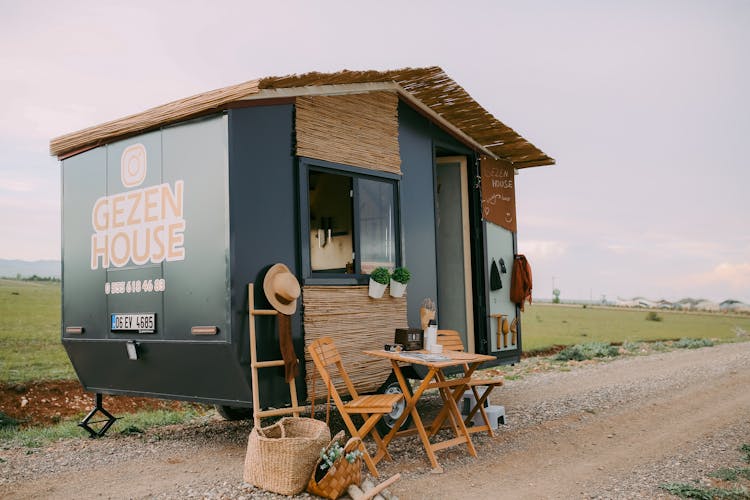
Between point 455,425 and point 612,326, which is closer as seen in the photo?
point 455,425

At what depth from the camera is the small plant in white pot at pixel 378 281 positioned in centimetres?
629

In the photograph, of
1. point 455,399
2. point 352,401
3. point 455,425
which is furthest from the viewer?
point 455,399

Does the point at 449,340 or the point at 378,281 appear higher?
the point at 378,281

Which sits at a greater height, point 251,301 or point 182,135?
point 182,135

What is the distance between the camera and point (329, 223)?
344 inches

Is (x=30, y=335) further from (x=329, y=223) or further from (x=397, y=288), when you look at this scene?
(x=397, y=288)

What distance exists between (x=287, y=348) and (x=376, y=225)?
1770 mm

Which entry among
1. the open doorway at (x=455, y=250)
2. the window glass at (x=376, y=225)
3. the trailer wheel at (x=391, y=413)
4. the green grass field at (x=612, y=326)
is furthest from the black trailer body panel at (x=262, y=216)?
the green grass field at (x=612, y=326)

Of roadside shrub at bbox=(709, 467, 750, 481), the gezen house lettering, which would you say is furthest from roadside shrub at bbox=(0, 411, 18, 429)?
roadside shrub at bbox=(709, 467, 750, 481)

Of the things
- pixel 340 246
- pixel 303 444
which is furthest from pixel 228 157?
pixel 340 246

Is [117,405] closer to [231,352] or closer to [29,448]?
[29,448]

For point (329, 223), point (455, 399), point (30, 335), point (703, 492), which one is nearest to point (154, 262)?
point (455, 399)

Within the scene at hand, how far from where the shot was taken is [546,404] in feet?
28.0

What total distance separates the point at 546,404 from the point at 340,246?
3.33 metres
